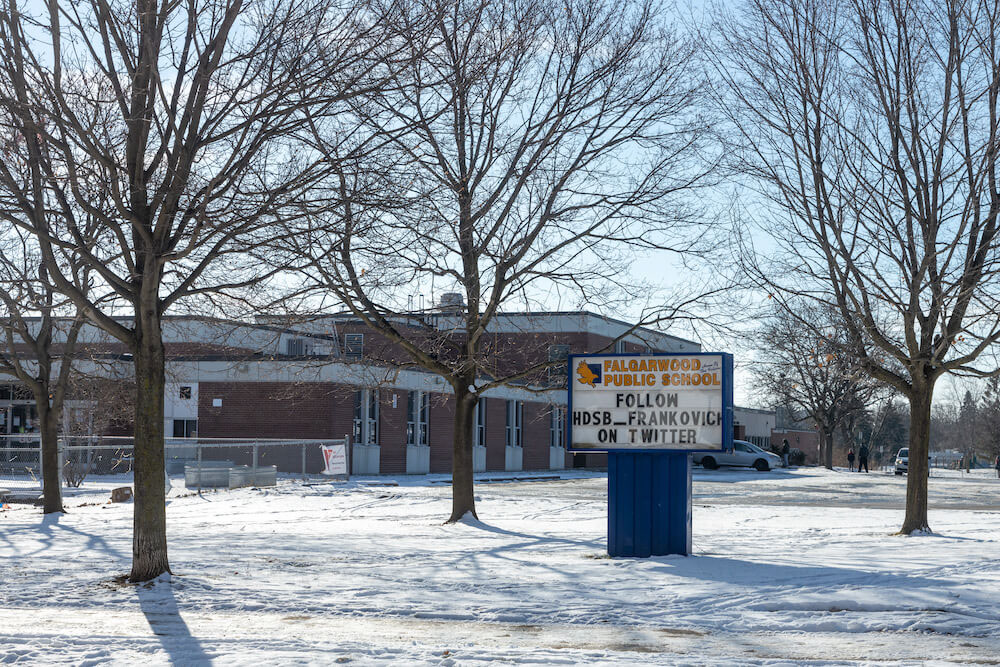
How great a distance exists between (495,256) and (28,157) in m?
8.91

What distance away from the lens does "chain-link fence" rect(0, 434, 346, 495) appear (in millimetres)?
31078

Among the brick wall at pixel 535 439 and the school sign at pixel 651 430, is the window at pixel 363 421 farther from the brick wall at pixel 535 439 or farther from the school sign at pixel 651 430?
the school sign at pixel 651 430

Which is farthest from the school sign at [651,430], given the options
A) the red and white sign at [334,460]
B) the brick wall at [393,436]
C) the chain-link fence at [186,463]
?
the brick wall at [393,436]

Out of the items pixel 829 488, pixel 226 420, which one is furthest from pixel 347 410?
pixel 829 488

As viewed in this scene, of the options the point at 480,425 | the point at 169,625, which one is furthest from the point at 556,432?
the point at 169,625

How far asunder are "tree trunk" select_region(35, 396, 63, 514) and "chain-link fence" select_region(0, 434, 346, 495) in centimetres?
767

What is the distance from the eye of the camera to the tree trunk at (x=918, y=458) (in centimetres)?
1755

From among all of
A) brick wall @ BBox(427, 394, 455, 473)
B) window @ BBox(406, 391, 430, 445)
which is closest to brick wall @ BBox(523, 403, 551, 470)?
brick wall @ BBox(427, 394, 455, 473)

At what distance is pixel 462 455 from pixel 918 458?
8.23 metres

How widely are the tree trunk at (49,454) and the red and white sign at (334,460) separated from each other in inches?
513

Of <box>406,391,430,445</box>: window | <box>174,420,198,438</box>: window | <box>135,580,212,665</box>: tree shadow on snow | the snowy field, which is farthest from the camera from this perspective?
<box>406,391,430,445</box>: window

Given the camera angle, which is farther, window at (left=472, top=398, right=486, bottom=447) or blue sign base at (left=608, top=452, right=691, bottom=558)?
window at (left=472, top=398, right=486, bottom=447)

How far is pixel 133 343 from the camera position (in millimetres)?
12211

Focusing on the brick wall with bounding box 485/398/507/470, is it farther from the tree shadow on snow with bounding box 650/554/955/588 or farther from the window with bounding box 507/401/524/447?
the tree shadow on snow with bounding box 650/554/955/588
